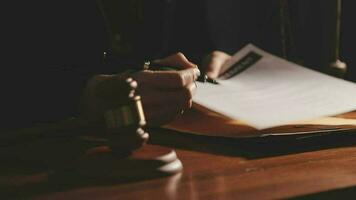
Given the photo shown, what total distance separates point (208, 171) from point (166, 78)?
0.22m

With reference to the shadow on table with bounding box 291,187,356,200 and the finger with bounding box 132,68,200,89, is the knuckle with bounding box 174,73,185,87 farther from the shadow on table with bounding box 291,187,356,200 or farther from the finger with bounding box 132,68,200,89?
the shadow on table with bounding box 291,187,356,200

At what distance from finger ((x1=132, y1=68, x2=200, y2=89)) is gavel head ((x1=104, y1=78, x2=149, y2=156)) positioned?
0.57 ft

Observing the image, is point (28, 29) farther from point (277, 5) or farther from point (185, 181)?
point (277, 5)

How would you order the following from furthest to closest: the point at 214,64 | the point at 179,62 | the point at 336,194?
1. the point at 214,64
2. the point at 179,62
3. the point at 336,194

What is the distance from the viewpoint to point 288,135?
0.76 m

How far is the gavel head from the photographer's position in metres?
0.65

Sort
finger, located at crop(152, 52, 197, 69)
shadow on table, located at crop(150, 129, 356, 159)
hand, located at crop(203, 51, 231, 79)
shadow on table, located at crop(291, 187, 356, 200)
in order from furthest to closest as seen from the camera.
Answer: hand, located at crop(203, 51, 231, 79)
finger, located at crop(152, 52, 197, 69)
shadow on table, located at crop(150, 129, 356, 159)
shadow on table, located at crop(291, 187, 356, 200)

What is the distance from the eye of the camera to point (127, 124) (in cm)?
65

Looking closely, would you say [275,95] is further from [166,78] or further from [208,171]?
[208,171]

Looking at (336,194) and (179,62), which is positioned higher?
(179,62)

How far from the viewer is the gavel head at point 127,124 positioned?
2.13 ft

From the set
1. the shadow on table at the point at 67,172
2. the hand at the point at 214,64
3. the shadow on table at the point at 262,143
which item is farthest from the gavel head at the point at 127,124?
the hand at the point at 214,64

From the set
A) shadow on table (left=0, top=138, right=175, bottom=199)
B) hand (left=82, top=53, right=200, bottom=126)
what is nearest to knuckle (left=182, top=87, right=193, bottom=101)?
hand (left=82, top=53, right=200, bottom=126)

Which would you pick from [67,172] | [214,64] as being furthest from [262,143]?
[214,64]
